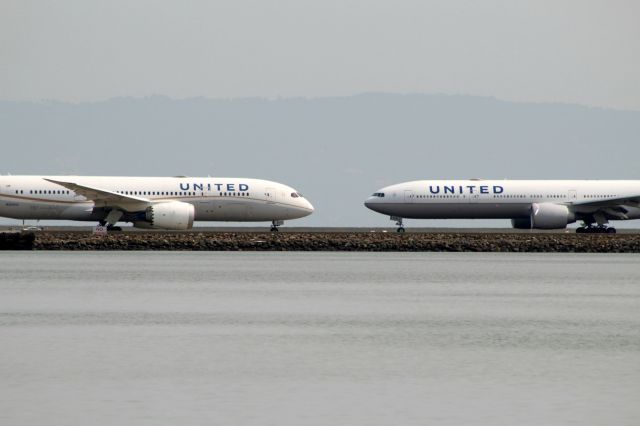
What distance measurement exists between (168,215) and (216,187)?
5.52 meters

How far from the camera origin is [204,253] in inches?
2832

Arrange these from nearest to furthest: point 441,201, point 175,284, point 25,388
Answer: point 25,388 < point 175,284 < point 441,201

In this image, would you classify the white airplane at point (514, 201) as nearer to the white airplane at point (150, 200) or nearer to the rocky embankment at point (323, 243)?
the white airplane at point (150, 200)

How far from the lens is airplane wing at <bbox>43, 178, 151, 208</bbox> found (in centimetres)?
7444

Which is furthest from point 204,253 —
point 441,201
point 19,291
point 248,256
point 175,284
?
point 19,291

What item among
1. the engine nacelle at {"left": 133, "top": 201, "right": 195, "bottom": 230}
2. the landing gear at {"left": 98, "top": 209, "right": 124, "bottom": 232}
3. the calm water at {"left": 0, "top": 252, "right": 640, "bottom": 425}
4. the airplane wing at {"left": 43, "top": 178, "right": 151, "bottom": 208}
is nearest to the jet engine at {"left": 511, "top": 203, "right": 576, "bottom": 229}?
the engine nacelle at {"left": 133, "top": 201, "right": 195, "bottom": 230}

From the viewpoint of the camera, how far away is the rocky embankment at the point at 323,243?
72375 mm

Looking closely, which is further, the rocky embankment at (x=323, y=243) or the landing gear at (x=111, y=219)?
the landing gear at (x=111, y=219)

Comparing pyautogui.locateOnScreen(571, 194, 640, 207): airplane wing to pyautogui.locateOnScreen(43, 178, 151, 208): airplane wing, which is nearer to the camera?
pyautogui.locateOnScreen(43, 178, 151, 208): airplane wing

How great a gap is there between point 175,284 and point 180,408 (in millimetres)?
26937

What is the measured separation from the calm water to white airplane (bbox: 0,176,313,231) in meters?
25.5

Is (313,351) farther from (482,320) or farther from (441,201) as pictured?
(441,201)

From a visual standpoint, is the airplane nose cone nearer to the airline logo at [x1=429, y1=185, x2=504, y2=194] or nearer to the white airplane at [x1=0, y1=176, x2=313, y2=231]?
the airline logo at [x1=429, y1=185, x2=504, y2=194]

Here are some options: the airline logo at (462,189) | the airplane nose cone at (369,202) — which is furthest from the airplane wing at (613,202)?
the airplane nose cone at (369,202)
